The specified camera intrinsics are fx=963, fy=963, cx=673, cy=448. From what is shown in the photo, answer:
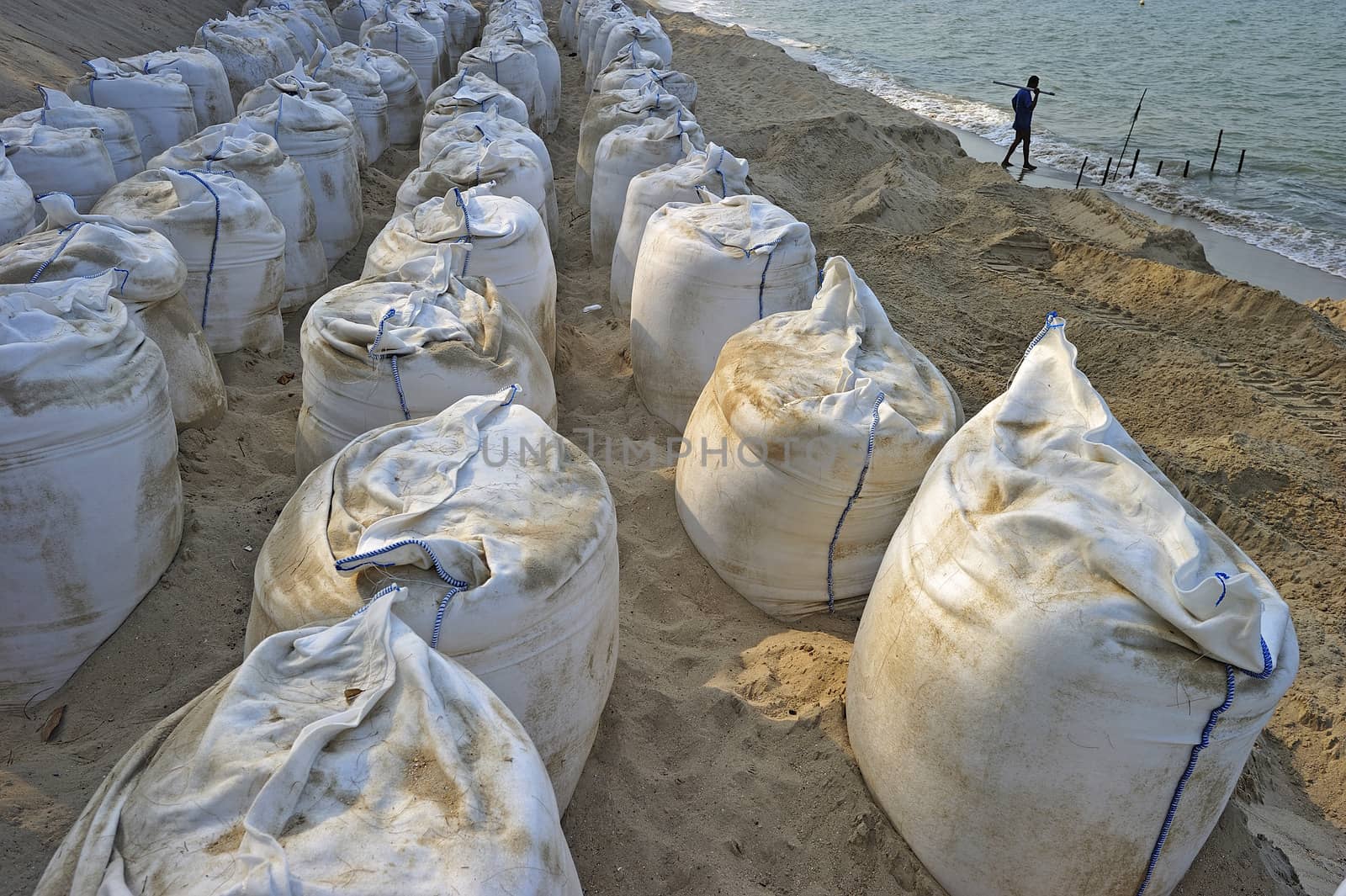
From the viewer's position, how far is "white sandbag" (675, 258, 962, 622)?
7.66ft

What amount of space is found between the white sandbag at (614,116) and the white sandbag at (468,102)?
373mm

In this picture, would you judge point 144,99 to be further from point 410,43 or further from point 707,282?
point 410,43

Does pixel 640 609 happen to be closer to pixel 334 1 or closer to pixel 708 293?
pixel 708 293

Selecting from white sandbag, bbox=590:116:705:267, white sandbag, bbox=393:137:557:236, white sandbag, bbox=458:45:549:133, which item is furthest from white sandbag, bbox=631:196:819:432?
white sandbag, bbox=458:45:549:133

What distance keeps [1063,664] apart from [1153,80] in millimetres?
13950

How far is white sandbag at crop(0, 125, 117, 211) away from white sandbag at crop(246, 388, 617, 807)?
89.3 inches

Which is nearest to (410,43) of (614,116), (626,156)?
(614,116)

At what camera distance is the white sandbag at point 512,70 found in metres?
6.69

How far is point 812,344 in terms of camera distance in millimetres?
2641

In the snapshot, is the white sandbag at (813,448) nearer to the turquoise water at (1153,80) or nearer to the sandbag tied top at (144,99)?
the sandbag tied top at (144,99)

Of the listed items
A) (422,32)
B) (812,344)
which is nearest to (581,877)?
(812,344)

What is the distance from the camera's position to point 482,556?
5.64 feet

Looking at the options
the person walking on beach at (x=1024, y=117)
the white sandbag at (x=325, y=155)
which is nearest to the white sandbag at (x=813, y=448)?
Answer: the white sandbag at (x=325, y=155)

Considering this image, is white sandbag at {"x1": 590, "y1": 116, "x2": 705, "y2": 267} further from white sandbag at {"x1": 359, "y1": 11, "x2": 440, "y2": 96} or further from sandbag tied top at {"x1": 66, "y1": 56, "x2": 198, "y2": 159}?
white sandbag at {"x1": 359, "y1": 11, "x2": 440, "y2": 96}
